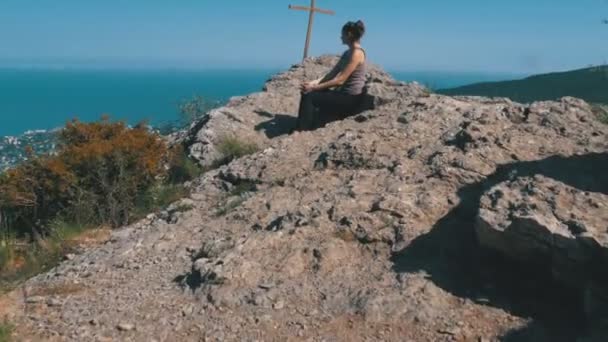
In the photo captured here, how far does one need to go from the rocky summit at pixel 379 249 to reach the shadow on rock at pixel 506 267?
16 millimetres

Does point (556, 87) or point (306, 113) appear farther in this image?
point (556, 87)

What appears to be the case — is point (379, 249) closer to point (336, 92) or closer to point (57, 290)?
point (57, 290)

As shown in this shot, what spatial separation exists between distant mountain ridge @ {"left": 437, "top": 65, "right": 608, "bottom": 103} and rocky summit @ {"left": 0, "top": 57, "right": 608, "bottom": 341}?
1593cm

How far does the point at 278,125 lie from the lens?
12109 mm

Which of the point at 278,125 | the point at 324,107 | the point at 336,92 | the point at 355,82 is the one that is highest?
the point at 355,82

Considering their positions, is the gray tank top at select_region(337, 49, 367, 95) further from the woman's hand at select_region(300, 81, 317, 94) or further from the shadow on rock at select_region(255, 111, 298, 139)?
the shadow on rock at select_region(255, 111, 298, 139)

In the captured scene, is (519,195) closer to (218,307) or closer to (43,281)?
(218,307)

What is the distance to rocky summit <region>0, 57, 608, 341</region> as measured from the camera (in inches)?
201

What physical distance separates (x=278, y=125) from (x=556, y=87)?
64.1ft

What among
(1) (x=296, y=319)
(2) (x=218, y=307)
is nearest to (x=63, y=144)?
(2) (x=218, y=307)

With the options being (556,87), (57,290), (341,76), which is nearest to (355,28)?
(341,76)

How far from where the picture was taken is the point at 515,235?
517 centimetres

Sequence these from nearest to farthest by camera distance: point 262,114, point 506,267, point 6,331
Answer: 1. point 6,331
2. point 506,267
3. point 262,114

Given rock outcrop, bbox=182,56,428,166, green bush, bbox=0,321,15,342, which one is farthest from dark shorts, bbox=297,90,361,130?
green bush, bbox=0,321,15,342
